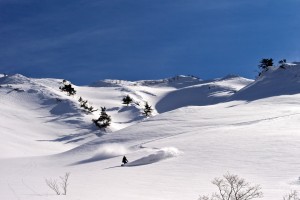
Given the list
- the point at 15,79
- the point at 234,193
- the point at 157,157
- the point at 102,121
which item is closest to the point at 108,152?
the point at 157,157

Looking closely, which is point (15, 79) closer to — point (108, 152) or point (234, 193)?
point (108, 152)

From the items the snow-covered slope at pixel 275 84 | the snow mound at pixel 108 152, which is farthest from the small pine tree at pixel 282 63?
the snow mound at pixel 108 152

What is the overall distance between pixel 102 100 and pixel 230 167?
111779 mm

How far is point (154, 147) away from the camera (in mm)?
44562

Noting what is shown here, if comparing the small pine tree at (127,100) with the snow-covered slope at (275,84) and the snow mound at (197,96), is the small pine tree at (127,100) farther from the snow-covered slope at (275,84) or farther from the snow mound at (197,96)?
the snow-covered slope at (275,84)

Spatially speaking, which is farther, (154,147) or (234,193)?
(154,147)

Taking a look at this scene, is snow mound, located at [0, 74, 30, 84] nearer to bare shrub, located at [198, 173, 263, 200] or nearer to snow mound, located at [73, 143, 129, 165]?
snow mound, located at [73, 143, 129, 165]

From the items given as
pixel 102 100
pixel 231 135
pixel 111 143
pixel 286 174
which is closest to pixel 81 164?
pixel 111 143

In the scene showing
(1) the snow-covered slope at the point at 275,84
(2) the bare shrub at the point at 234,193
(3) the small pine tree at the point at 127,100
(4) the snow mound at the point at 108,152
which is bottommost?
(2) the bare shrub at the point at 234,193

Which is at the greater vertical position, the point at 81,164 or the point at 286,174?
the point at 81,164

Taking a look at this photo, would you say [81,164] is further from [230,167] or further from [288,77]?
[288,77]

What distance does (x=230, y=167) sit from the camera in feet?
97.9

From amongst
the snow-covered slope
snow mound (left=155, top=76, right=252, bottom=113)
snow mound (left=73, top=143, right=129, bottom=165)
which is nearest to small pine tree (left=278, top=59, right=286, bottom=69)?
the snow-covered slope

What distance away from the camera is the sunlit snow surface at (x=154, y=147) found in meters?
25.1
